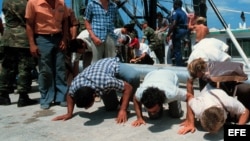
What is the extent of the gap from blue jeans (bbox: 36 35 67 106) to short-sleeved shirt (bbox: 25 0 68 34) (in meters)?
0.10

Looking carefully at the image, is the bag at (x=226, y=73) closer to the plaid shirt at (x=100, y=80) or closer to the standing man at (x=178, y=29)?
the plaid shirt at (x=100, y=80)

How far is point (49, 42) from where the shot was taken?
16.9 ft

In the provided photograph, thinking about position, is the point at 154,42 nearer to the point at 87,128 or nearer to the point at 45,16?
the point at 45,16

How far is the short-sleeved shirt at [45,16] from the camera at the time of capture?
501 centimetres

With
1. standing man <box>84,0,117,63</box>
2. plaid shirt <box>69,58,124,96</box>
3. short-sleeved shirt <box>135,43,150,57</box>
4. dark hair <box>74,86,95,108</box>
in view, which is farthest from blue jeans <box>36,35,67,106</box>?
short-sleeved shirt <box>135,43,150,57</box>

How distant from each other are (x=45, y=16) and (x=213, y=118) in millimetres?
2771

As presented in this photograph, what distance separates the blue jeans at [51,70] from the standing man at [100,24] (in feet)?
1.55

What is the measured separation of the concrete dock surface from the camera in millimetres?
3713

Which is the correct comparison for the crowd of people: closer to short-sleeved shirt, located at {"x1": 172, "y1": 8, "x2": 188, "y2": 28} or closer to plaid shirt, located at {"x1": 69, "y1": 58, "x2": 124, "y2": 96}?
plaid shirt, located at {"x1": 69, "y1": 58, "x2": 124, "y2": 96}

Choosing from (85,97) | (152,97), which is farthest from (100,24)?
(152,97)

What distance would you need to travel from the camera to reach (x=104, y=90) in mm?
4211

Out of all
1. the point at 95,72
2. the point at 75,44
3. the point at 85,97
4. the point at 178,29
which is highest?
the point at 178,29

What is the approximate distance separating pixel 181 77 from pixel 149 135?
8.55 feet

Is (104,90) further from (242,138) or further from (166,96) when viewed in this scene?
(242,138)
